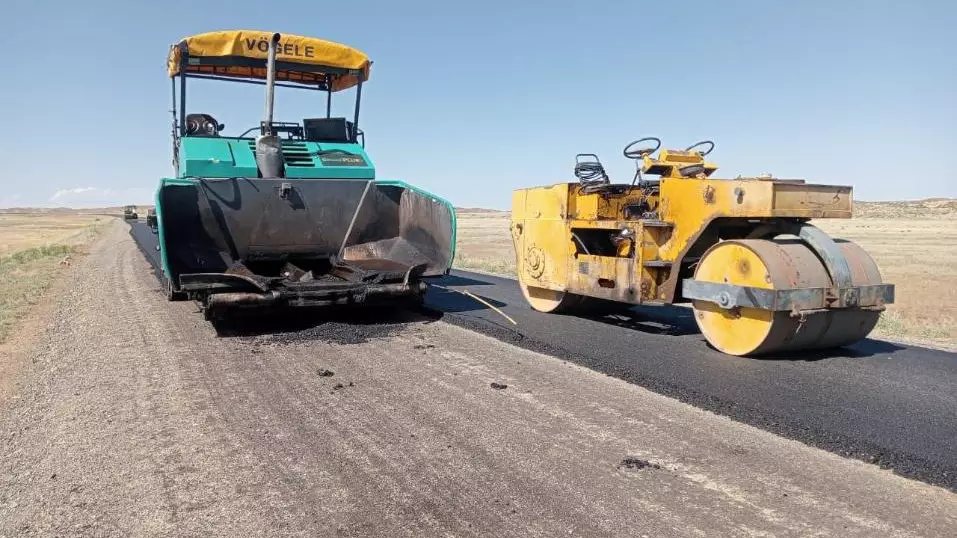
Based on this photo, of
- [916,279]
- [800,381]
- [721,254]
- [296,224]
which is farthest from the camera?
[916,279]

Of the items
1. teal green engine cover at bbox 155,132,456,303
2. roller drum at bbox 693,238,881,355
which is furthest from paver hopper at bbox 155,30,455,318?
roller drum at bbox 693,238,881,355

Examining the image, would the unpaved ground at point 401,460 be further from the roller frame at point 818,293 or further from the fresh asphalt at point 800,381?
the roller frame at point 818,293

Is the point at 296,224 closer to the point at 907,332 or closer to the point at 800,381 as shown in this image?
the point at 800,381

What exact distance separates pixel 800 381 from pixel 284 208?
5.26 m

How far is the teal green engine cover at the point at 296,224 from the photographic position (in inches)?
260

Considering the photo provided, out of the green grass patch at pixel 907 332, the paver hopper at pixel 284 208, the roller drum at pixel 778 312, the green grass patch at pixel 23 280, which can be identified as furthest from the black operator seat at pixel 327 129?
the green grass patch at pixel 907 332

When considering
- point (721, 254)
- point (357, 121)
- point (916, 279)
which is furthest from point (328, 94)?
point (916, 279)

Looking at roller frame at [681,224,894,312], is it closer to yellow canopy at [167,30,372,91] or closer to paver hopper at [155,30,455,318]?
paver hopper at [155,30,455,318]

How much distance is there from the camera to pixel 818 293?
5043 millimetres

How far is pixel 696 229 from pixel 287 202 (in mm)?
4231

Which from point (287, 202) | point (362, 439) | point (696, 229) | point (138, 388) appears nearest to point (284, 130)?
point (287, 202)

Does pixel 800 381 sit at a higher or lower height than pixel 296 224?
lower

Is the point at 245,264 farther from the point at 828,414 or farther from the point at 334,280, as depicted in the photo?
the point at 828,414

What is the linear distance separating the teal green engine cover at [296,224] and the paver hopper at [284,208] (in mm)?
12
